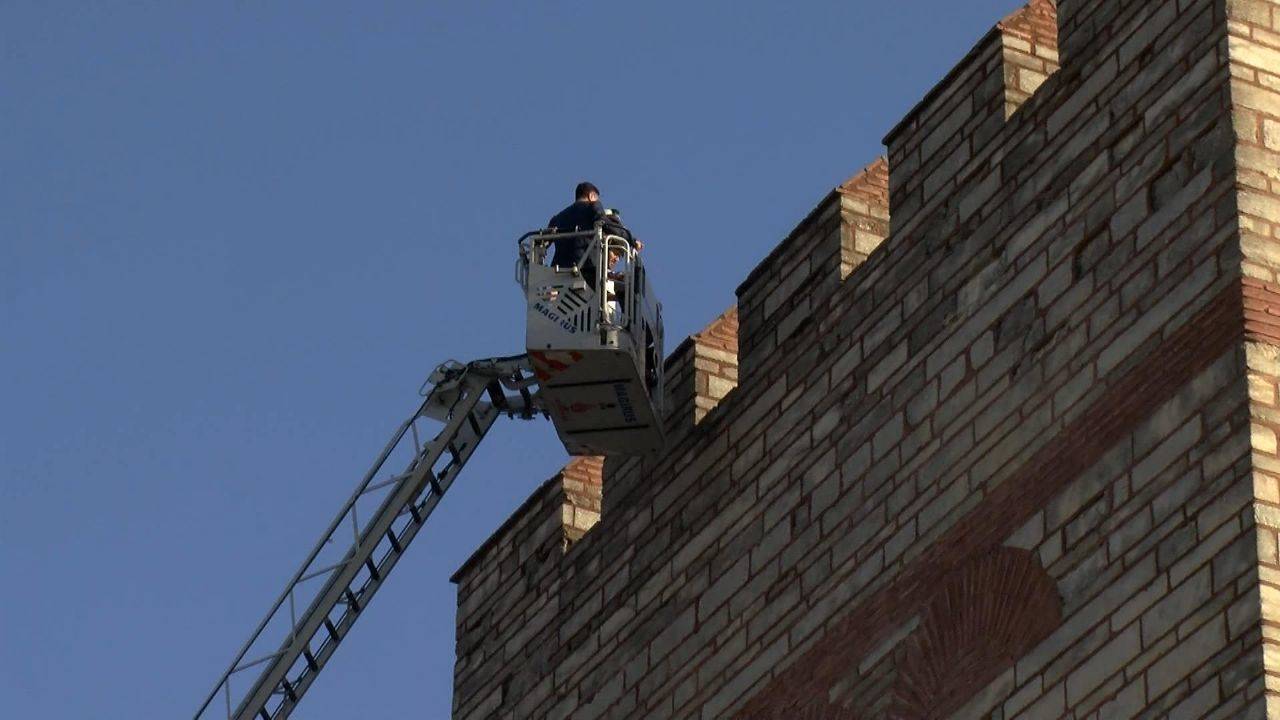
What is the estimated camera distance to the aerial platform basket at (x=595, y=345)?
1933cm

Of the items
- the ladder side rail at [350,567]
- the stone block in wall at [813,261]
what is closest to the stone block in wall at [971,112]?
the stone block in wall at [813,261]

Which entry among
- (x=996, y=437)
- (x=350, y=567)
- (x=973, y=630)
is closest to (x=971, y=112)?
(x=996, y=437)

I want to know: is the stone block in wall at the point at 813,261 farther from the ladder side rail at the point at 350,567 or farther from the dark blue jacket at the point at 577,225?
the ladder side rail at the point at 350,567

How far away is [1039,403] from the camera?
1576 centimetres

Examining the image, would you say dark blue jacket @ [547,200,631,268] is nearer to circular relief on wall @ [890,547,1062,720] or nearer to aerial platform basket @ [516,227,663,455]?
aerial platform basket @ [516,227,663,455]

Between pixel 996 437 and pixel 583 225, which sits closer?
pixel 996 437

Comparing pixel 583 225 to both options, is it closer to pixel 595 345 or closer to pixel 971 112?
pixel 595 345

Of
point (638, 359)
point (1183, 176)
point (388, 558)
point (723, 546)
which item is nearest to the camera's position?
point (1183, 176)

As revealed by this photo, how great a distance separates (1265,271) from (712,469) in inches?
186

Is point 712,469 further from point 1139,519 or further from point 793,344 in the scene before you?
point 1139,519

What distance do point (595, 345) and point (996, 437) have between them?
3.81 metres

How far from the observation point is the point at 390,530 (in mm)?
23047

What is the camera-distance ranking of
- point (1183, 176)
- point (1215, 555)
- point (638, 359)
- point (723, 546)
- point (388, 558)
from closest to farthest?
1. point (1215, 555)
2. point (1183, 176)
3. point (723, 546)
4. point (638, 359)
5. point (388, 558)

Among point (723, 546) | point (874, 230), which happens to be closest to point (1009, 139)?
point (874, 230)
